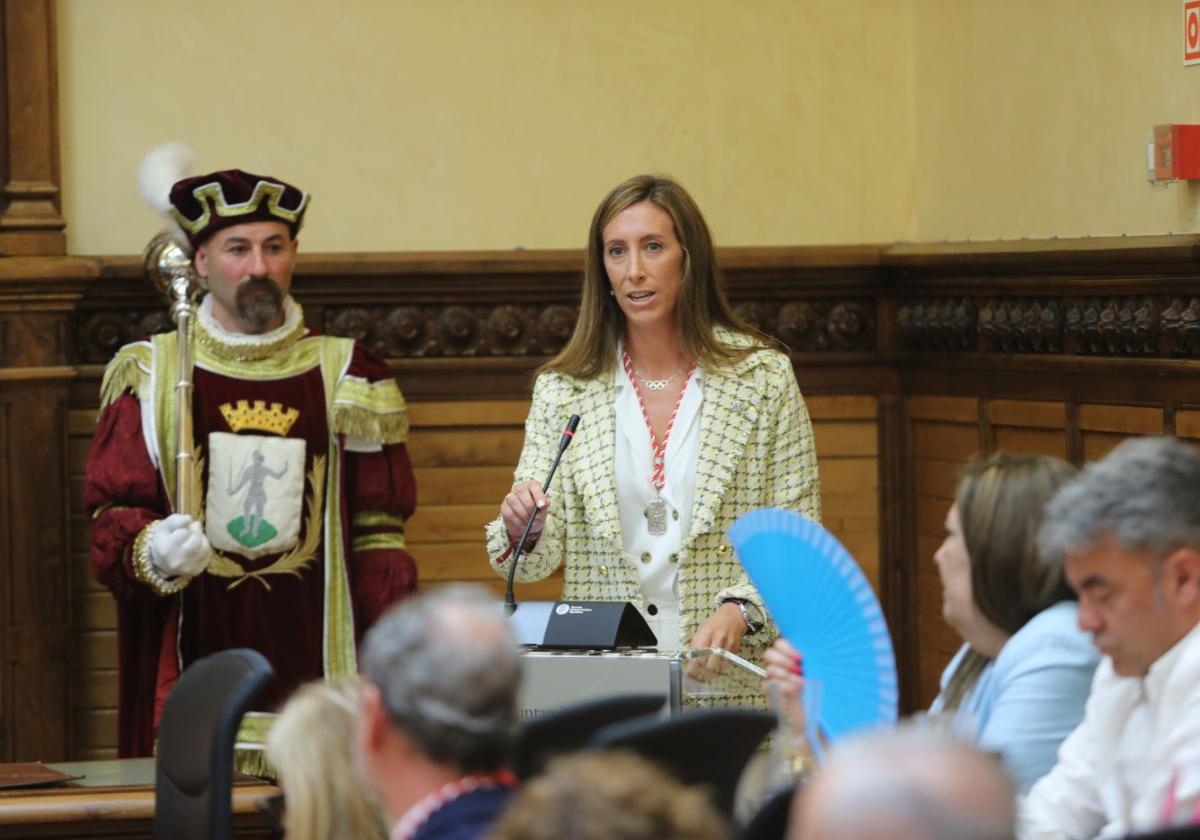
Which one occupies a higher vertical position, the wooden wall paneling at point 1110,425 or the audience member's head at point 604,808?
the wooden wall paneling at point 1110,425

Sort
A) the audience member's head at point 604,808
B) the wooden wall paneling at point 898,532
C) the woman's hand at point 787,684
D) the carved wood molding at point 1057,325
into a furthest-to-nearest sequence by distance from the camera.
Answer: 1. the wooden wall paneling at point 898,532
2. the carved wood molding at point 1057,325
3. the woman's hand at point 787,684
4. the audience member's head at point 604,808

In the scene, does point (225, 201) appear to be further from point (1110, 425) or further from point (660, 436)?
point (1110, 425)

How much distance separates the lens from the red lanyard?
367 centimetres

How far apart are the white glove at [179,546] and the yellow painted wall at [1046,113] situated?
7.28ft

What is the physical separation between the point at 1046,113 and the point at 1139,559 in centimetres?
286

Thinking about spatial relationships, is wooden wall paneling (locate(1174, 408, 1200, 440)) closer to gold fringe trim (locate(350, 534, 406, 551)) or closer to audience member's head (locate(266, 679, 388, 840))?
gold fringe trim (locate(350, 534, 406, 551))

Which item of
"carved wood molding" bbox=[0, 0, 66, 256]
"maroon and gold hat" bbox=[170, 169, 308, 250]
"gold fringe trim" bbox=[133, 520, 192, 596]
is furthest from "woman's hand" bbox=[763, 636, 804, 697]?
"carved wood molding" bbox=[0, 0, 66, 256]

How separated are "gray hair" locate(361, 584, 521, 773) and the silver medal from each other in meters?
1.67

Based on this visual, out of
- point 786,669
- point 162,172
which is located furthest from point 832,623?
point 162,172

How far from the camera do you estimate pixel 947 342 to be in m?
5.34

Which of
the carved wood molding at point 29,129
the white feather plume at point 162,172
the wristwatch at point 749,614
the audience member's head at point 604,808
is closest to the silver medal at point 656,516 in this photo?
the wristwatch at point 749,614

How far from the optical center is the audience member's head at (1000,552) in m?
2.63

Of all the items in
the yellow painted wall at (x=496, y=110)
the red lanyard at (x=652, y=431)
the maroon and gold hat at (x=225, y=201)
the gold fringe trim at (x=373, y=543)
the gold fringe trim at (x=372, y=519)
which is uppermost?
the yellow painted wall at (x=496, y=110)

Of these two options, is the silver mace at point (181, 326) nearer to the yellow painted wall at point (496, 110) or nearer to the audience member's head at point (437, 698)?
the yellow painted wall at point (496, 110)
